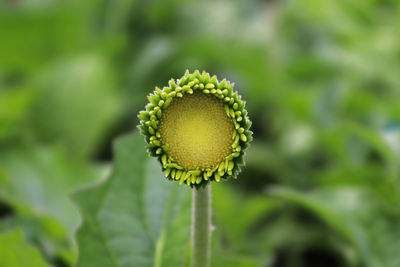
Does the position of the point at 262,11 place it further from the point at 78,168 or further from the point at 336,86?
the point at 78,168

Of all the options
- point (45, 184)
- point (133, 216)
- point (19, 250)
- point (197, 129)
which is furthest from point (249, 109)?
point (197, 129)

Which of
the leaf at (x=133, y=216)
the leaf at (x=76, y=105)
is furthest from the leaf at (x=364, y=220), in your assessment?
the leaf at (x=76, y=105)

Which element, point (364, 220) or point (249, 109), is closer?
point (364, 220)

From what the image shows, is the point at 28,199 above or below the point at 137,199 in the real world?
above

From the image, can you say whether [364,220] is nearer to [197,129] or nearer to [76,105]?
[197,129]

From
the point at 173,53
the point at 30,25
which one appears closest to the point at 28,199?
the point at 30,25

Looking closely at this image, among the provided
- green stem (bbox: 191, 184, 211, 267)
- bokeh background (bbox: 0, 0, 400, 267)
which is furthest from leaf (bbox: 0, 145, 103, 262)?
green stem (bbox: 191, 184, 211, 267)

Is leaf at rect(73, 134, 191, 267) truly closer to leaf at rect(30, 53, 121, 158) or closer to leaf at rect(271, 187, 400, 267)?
leaf at rect(271, 187, 400, 267)

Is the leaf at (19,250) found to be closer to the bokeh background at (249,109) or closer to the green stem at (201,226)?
the bokeh background at (249,109)
